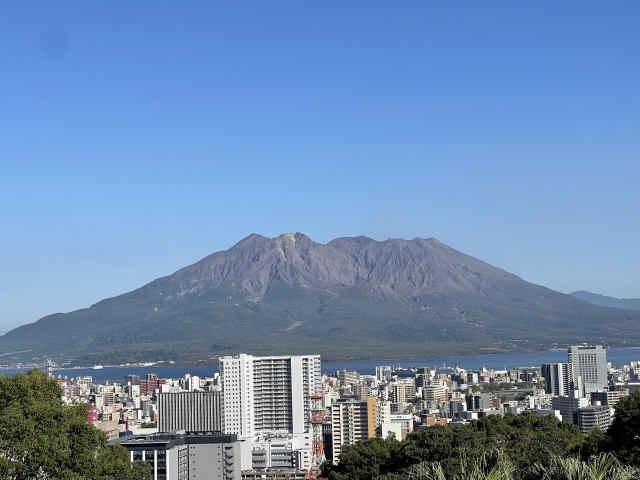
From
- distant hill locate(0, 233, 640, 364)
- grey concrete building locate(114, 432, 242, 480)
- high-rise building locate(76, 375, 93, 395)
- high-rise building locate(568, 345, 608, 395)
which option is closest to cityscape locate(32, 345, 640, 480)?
grey concrete building locate(114, 432, 242, 480)

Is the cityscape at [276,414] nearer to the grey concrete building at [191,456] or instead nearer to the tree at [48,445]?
the grey concrete building at [191,456]

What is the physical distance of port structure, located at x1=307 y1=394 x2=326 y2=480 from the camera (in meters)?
34.5

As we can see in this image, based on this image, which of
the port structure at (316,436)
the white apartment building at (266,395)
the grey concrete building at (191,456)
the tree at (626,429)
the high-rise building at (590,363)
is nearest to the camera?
the tree at (626,429)

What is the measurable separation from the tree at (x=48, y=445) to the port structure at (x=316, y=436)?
18526 millimetres

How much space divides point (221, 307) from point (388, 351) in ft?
137

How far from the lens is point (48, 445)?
1309 centimetres

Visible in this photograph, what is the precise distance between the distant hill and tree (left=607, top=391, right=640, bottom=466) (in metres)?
110

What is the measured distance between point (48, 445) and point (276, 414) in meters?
37.9

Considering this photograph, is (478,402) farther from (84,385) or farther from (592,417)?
(84,385)

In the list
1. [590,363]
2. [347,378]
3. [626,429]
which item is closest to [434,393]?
[347,378]

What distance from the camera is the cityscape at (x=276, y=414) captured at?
29.6 metres

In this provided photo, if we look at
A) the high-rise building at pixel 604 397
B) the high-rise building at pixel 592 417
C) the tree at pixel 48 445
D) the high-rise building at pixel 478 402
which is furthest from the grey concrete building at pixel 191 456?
the high-rise building at pixel 604 397

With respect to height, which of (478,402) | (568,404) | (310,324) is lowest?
(568,404)

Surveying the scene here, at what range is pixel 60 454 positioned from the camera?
1316 cm
